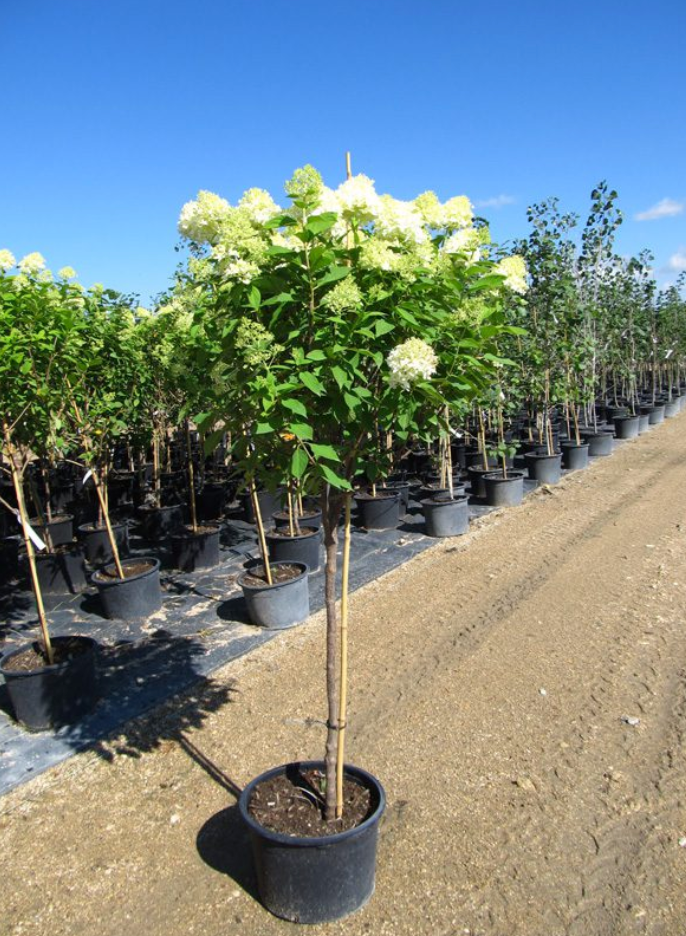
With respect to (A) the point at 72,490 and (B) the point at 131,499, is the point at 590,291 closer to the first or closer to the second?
(B) the point at 131,499

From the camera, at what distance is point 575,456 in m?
11.9

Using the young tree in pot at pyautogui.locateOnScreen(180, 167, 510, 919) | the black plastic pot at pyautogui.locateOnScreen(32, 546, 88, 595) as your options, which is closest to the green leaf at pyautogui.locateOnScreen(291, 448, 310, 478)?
the young tree in pot at pyautogui.locateOnScreen(180, 167, 510, 919)

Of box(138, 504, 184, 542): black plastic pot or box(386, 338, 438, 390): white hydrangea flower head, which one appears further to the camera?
box(138, 504, 184, 542): black plastic pot

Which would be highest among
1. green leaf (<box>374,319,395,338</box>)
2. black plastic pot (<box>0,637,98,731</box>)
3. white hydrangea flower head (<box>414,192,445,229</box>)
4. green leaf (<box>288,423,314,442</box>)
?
white hydrangea flower head (<box>414,192,445,229</box>)

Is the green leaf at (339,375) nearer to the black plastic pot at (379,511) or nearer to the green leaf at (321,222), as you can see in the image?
the green leaf at (321,222)

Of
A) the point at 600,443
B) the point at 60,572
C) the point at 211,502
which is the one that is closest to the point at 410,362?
the point at 60,572

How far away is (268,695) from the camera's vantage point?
14.2 ft

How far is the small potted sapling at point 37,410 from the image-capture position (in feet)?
12.8

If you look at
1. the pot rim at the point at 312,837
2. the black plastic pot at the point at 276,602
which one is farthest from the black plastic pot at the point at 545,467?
the pot rim at the point at 312,837

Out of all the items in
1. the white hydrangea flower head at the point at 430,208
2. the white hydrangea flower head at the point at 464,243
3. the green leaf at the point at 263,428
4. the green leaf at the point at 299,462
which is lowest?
the green leaf at the point at 299,462

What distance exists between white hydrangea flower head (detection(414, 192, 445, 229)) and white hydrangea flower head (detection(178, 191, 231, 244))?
25.3 inches

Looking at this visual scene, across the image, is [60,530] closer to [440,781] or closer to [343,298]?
[440,781]

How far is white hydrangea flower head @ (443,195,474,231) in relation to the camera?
2.29m

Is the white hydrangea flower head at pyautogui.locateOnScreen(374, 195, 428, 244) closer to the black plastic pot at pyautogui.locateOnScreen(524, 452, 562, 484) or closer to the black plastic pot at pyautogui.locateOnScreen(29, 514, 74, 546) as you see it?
the black plastic pot at pyautogui.locateOnScreen(29, 514, 74, 546)
